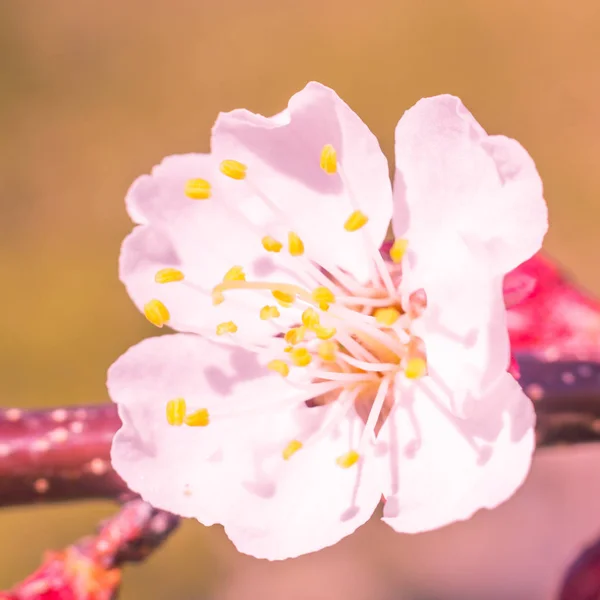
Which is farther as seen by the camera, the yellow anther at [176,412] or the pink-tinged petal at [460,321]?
the yellow anther at [176,412]

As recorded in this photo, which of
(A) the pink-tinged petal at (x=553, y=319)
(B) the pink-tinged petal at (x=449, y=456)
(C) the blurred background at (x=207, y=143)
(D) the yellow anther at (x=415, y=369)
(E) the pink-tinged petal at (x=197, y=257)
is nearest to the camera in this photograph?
(B) the pink-tinged petal at (x=449, y=456)

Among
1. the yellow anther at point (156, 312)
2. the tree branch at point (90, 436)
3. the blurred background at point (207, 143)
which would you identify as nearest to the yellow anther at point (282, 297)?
the yellow anther at point (156, 312)

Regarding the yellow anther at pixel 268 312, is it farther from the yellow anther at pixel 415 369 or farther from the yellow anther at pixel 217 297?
the yellow anther at pixel 415 369

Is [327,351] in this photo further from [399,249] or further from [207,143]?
[207,143]

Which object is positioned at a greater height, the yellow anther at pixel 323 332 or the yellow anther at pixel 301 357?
Result: the yellow anther at pixel 323 332

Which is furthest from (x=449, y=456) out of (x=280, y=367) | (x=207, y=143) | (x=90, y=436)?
(x=207, y=143)

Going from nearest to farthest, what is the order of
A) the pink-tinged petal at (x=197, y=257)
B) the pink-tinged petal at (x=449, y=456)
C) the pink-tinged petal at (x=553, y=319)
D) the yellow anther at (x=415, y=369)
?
the pink-tinged petal at (x=449, y=456), the yellow anther at (x=415, y=369), the pink-tinged petal at (x=197, y=257), the pink-tinged petal at (x=553, y=319)
